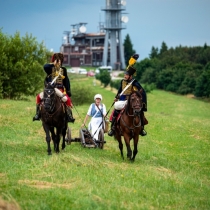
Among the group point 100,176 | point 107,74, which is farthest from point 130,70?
point 107,74

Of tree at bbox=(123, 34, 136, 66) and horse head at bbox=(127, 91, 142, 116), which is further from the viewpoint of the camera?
tree at bbox=(123, 34, 136, 66)

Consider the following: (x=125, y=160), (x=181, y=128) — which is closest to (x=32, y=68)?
(x=181, y=128)

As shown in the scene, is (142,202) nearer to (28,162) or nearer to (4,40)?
(28,162)

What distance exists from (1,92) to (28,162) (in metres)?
44.2

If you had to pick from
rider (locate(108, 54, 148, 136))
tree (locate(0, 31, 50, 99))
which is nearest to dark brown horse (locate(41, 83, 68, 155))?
rider (locate(108, 54, 148, 136))

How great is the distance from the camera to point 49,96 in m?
17.8

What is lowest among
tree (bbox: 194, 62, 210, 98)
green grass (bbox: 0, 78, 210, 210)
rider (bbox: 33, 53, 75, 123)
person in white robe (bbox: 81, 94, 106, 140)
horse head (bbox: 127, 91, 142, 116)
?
tree (bbox: 194, 62, 210, 98)

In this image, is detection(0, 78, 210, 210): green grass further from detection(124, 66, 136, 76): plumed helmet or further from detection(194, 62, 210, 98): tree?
detection(194, 62, 210, 98): tree

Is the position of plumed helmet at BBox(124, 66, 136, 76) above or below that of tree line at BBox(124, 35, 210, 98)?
above

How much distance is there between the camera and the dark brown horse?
17844 millimetres

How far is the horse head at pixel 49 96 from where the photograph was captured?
1778 cm

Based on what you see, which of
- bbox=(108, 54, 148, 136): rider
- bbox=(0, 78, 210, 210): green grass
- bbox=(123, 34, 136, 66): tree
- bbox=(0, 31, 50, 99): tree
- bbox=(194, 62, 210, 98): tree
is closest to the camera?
bbox=(0, 78, 210, 210): green grass

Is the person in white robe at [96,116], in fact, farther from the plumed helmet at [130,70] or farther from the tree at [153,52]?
the tree at [153,52]

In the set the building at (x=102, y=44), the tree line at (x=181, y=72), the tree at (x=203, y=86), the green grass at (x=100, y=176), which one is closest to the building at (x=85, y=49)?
the building at (x=102, y=44)
